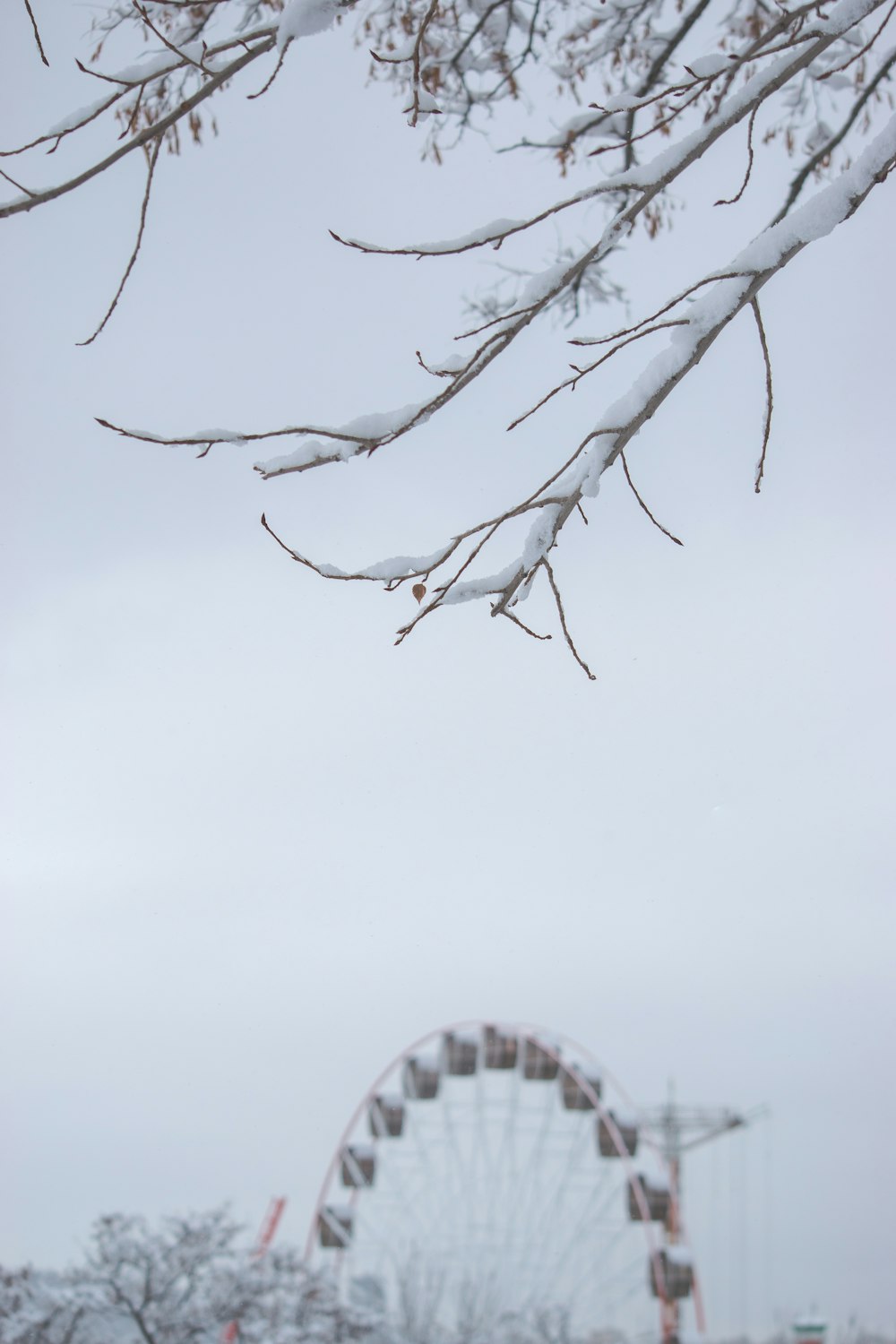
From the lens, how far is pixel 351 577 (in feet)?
5.25

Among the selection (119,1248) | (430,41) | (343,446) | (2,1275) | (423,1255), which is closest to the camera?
(343,446)

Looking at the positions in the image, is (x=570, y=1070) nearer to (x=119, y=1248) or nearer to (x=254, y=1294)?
(x=254, y=1294)

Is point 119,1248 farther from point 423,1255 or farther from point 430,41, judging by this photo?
point 430,41

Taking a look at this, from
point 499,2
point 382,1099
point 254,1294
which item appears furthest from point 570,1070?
point 499,2

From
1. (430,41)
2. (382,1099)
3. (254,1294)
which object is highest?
(430,41)

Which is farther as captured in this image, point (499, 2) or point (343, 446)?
point (499, 2)

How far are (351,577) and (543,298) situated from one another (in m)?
0.49

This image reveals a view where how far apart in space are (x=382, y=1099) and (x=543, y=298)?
14.6 metres

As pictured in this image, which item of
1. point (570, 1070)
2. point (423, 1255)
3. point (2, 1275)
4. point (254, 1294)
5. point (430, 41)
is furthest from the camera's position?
point (570, 1070)

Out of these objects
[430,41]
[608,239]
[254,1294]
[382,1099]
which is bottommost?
[254,1294]

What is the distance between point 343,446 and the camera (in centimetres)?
159

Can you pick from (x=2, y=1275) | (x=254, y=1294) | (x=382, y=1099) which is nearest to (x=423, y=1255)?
(x=382, y=1099)

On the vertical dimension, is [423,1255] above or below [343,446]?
below

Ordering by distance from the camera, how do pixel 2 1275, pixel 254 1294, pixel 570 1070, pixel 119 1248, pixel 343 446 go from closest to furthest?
pixel 343 446 < pixel 2 1275 < pixel 119 1248 < pixel 254 1294 < pixel 570 1070
